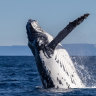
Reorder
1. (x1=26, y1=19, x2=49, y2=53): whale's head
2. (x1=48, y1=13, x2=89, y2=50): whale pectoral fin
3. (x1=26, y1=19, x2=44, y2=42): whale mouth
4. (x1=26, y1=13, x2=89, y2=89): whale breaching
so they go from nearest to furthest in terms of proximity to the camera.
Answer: (x1=48, y1=13, x2=89, y2=50): whale pectoral fin < (x1=26, y1=13, x2=89, y2=89): whale breaching < (x1=26, y1=19, x2=49, y2=53): whale's head < (x1=26, y1=19, x2=44, y2=42): whale mouth

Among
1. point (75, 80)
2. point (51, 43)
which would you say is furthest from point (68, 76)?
point (51, 43)

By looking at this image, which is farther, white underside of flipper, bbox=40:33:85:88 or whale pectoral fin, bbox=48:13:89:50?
white underside of flipper, bbox=40:33:85:88

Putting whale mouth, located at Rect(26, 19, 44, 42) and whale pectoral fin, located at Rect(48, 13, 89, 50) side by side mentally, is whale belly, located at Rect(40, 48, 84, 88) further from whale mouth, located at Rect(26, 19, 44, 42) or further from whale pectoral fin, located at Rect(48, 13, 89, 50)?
whale mouth, located at Rect(26, 19, 44, 42)

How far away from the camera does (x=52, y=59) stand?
17.3 meters

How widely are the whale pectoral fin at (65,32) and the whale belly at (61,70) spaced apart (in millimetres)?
417

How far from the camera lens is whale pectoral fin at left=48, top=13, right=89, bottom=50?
1612 centimetres

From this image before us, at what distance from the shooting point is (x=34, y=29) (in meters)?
17.8

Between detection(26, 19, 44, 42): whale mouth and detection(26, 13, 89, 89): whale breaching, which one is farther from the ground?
detection(26, 19, 44, 42): whale mouth

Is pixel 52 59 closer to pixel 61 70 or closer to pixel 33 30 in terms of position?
pixel 61 70

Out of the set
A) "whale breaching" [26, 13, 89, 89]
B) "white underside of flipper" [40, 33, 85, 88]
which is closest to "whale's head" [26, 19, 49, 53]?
"whale breaching" [26, 13, 89, 89]

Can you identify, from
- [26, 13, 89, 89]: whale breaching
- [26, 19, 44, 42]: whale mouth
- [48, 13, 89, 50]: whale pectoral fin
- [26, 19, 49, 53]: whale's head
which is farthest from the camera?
[26, 19, 44, 42]: whale mouth

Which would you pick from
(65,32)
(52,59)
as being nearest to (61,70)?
(52,59)

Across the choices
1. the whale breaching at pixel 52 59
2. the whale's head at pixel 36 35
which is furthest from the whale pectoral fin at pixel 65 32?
the whale's head at pixel 36 35

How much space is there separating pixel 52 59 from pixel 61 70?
52 centimetres
